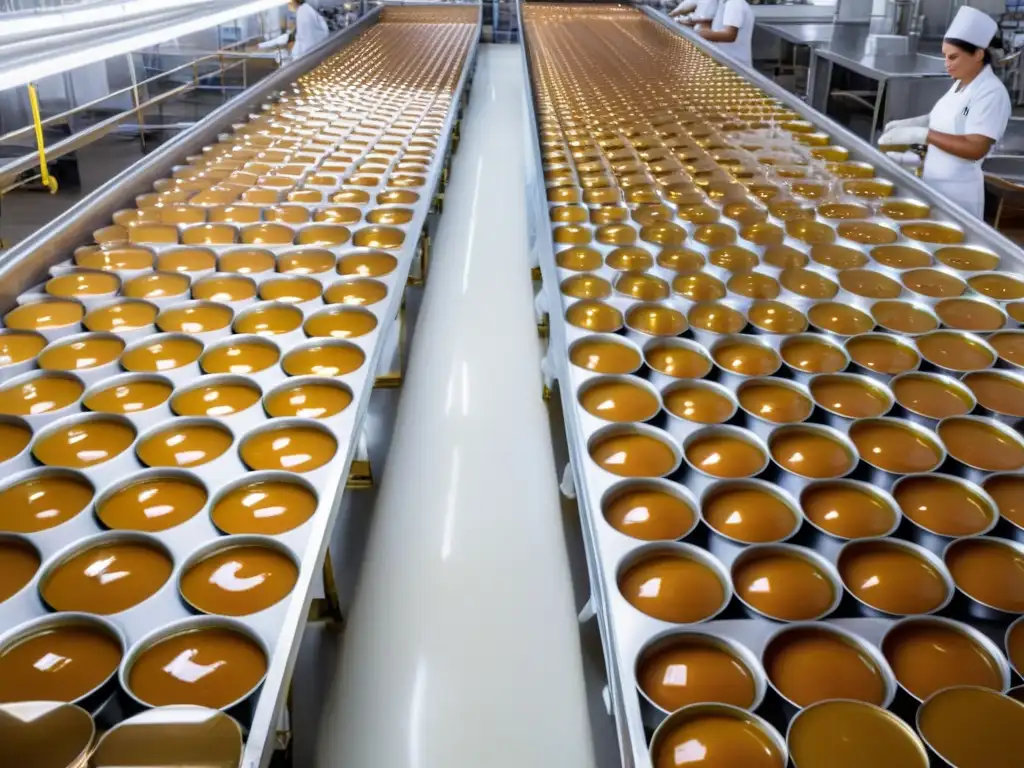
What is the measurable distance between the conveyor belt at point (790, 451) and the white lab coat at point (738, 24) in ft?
10.9

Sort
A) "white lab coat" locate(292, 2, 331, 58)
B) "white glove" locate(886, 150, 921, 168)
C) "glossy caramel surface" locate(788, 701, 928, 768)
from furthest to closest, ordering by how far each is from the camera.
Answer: "white lab coat" locate(292, 2, 331, 58), "white glove" locate(886, 150, 921, 168), "glossy caramel surface" locate(788, 701, 928, 768)

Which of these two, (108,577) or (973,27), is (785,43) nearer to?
(973,27)

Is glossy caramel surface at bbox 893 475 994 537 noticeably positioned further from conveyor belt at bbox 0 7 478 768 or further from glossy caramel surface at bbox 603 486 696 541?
conveyor belt at bbox 0 7 478 768

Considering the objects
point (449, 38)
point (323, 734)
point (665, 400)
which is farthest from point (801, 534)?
point (449, 38)

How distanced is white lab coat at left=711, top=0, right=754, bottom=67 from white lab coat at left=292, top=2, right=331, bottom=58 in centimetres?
283

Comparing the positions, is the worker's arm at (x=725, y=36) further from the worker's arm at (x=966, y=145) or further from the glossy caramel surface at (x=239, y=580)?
the glossy caramel surface at (x=239, y=580)

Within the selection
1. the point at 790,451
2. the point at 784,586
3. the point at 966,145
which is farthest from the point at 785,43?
the point at 784,586

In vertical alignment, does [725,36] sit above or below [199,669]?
above

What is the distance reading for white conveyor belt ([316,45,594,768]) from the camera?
1.33 metres

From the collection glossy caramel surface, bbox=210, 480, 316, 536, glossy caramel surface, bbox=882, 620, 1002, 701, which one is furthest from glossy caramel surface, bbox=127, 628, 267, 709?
glossy caramel surface, bbox=882, 620, 1002, 701

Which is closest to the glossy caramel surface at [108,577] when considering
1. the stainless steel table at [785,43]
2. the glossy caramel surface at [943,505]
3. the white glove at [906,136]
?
the glossy caramel surface at [943,505]

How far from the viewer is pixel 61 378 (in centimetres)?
151

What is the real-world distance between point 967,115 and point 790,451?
200 centimetres

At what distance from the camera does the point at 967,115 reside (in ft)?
8.75
